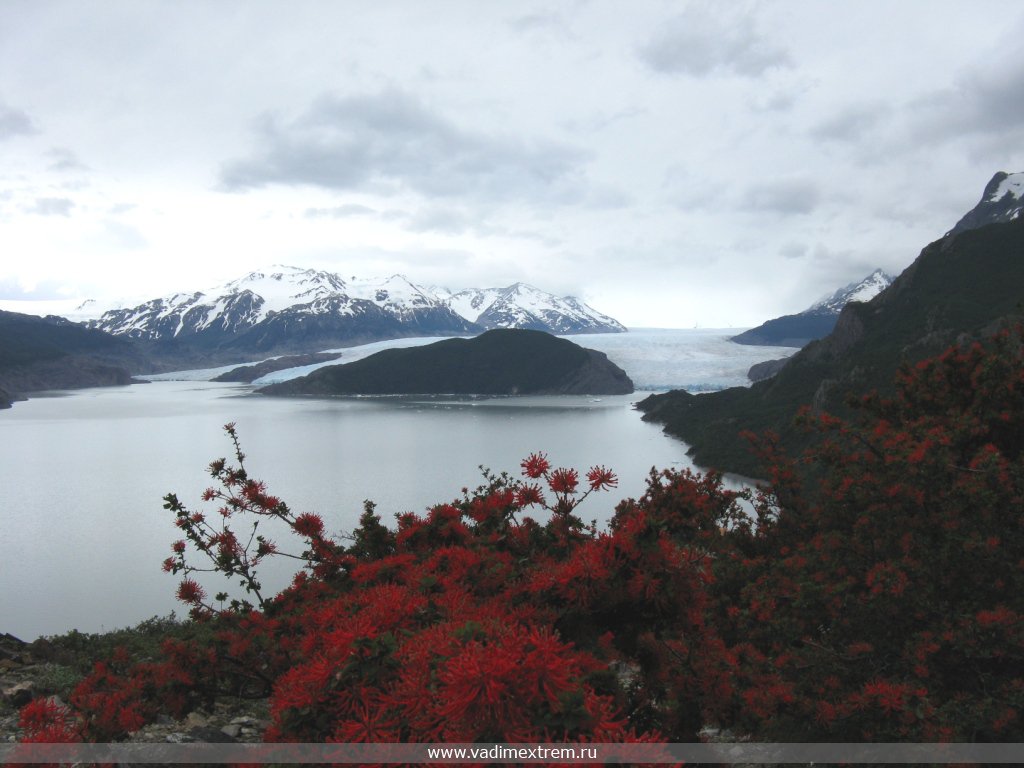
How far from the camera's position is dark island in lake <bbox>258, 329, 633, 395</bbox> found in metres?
79.9

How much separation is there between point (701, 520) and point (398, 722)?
10.2 feet

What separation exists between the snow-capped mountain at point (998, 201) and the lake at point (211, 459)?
2196 centimetres

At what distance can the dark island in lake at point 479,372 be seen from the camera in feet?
262

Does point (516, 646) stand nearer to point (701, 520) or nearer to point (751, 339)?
point (701, 520)

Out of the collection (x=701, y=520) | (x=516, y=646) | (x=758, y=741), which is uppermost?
(x=516, y=646)

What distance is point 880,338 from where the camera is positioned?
119ft

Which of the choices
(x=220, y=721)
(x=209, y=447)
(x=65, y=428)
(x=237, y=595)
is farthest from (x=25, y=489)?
(x=220, y=721)

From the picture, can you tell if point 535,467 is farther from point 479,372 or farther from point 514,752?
point 479,372

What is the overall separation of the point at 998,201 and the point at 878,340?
1712 inches

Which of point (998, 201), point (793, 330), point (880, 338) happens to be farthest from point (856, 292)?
point (880, 338)

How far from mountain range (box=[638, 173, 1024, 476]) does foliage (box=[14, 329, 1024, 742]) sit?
79.1 ft

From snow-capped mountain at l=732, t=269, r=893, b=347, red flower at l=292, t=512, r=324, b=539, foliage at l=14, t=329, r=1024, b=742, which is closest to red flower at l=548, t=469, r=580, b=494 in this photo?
foliage at l=14, t=329, r=1024, b=742

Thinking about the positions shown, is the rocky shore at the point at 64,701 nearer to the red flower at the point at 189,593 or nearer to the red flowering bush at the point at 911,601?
the red flower at the point at 189,593

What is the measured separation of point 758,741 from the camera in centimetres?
391
